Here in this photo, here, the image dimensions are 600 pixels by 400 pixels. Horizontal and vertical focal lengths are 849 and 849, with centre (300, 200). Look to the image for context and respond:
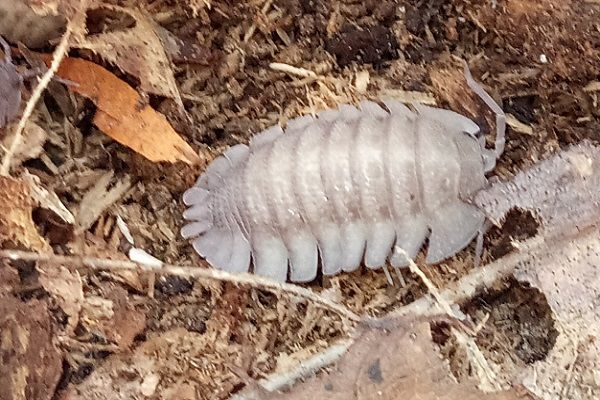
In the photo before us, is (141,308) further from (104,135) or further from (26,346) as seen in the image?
(104,135)

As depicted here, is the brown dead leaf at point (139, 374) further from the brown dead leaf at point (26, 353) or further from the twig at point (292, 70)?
the twig at point (292, 70)

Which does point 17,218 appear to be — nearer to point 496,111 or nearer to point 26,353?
point 26,353

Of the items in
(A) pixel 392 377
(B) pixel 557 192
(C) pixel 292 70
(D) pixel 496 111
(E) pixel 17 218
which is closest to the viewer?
(A) pixel 392 377

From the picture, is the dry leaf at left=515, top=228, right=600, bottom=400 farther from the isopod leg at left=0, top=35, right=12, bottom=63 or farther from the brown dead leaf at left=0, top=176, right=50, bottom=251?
the isopod leg at left=0, top=35, right=12, bottom=63

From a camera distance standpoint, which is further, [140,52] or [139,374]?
[140,52]

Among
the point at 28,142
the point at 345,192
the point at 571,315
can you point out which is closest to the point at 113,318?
the point at 28,142

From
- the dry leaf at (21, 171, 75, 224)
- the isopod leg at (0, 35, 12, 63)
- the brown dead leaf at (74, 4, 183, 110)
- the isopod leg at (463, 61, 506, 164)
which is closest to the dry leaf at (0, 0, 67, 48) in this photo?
the isopod leg at (0, 35, 12, 63)

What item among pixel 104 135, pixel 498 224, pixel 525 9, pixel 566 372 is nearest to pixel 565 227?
pixel 498 224

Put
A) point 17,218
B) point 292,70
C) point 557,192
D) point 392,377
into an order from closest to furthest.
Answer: point 392,377
point 557,192
point 17,218
point 292,70
